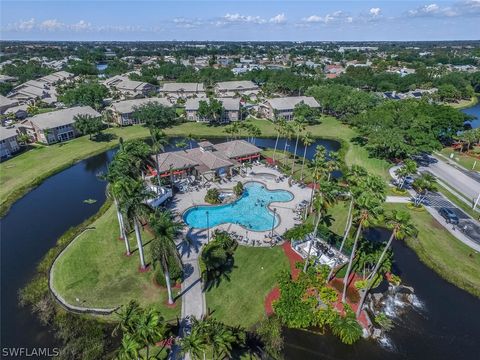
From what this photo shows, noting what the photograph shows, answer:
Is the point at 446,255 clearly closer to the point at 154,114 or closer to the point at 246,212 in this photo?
the point at 246,212

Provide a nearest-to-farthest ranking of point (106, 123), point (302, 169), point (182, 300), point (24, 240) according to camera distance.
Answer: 1. point (182, 300)
2. point (24, 240)
3. point (302, 169)
4. point (106, 123)

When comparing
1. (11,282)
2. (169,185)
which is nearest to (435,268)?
(169,185)

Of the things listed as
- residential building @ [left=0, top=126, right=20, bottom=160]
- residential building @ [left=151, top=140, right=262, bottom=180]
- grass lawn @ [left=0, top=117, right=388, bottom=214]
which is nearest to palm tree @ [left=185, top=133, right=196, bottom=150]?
grass lawn @ [left=0, top=117, right=388, bottom=214]

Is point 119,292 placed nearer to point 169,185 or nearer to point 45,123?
point 169,185

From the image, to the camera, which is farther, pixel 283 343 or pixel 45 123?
pixel 45 123

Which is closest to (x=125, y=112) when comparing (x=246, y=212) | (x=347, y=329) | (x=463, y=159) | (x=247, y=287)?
(x=246, y=212)

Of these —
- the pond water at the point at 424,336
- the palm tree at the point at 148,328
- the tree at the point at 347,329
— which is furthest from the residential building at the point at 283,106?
the palm tree at the point at 148,328

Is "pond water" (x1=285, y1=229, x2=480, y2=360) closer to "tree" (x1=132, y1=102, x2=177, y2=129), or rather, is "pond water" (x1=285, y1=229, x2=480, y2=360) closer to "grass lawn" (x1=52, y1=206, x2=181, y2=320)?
"grass lawn" (x1=52, y1=206, x2=181, y2=320)
